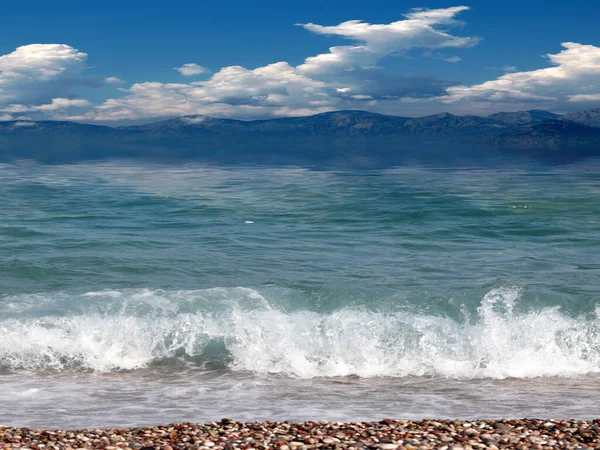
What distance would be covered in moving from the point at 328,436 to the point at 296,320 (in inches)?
350

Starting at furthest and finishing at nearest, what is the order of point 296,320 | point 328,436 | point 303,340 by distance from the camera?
1. point 296,320
2. point 303,340
3. point 328,436

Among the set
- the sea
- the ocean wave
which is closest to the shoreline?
the sea

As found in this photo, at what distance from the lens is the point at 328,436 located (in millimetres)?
9836

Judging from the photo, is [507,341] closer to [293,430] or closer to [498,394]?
[498,394]

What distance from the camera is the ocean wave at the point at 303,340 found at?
51.9 feet

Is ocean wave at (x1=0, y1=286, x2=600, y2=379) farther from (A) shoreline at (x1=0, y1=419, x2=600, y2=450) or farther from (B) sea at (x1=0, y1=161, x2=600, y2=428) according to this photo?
(A) shoreline at (x1=0, y1=419, x2=600, y2=450)

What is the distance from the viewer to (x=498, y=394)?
13.7 metres

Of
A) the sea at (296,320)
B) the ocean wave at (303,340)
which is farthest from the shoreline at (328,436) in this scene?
the ocean wave at (303,340)

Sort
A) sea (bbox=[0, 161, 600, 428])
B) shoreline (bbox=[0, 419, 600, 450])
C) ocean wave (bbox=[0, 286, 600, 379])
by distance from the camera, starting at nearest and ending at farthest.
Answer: shoreline (bbox=[0, 419, 600, 450]) < sea (bbox=[0, 161, 600, 428]) < ocean wave (bbox=[0, 286, 600, 379])

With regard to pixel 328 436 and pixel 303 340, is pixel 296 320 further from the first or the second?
pixel 328 436

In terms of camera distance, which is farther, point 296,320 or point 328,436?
point 296,320

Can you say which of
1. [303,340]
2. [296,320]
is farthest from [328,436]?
[296,320]

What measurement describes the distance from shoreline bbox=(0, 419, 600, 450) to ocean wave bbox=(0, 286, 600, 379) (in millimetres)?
4788

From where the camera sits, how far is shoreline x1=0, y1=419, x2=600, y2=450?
9.36 meters
